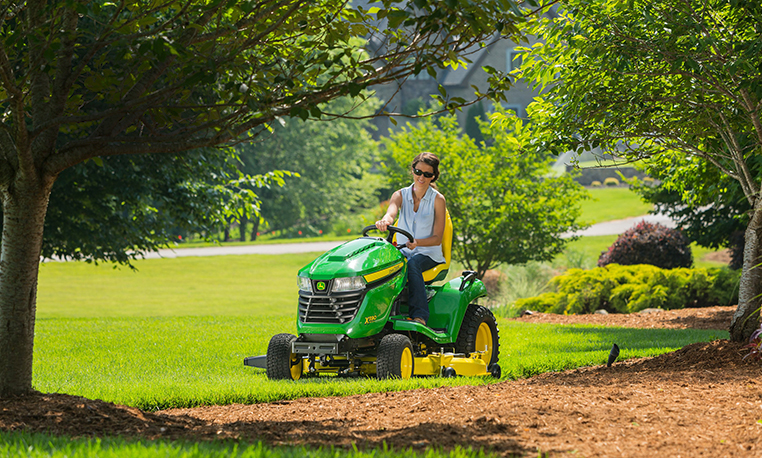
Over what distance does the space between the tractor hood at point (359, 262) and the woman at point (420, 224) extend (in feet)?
0.59

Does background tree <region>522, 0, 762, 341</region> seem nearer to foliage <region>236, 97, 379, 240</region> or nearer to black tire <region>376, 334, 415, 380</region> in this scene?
black tire <region>376, 334, 415, 380</region>

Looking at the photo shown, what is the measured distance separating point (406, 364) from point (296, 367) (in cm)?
100

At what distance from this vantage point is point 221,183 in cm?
1294

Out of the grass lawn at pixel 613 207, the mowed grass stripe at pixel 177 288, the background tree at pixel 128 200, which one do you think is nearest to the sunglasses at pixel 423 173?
the background tree at pixel 128 200

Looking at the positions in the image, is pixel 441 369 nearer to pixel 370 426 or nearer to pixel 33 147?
pixel 370 426

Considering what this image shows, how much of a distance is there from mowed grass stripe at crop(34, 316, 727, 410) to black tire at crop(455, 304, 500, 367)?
0.22m

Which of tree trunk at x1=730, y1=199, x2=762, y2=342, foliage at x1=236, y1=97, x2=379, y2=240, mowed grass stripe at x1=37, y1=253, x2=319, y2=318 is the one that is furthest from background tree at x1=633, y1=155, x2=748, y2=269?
foliage at x1=236, y1=97, x2=379, y2=240

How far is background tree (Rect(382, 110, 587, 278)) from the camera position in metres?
15.8

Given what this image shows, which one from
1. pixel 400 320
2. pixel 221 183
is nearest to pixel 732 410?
pixel 400 320

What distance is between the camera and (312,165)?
1489 inches

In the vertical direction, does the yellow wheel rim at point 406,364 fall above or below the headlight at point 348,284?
below

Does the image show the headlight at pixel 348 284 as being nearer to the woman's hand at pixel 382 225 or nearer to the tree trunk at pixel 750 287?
the woman's hand at pixel 382 225

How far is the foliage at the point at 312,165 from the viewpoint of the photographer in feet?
121

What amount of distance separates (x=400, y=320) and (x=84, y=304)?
14.5 meters
